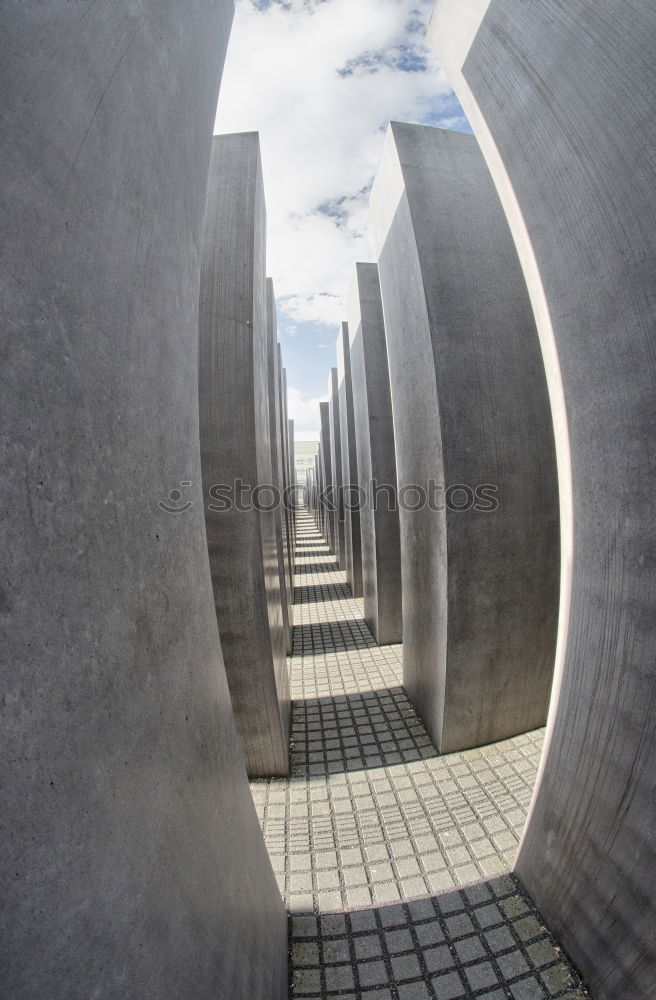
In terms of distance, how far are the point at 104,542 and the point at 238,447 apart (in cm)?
332

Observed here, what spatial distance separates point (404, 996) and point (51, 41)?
4746 mm

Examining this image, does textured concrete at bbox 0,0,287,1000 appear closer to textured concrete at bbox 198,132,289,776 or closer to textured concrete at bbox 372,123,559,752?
textured concrete at bbox 198,132,289,776

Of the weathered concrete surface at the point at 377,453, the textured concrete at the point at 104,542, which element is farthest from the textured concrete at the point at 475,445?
the textured concrete at the point at 104,542

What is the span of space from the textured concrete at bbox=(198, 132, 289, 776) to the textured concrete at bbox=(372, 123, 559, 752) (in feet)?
6.18

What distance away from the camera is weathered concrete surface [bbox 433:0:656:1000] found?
238 centimetres

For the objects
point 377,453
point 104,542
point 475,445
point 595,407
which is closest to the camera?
point 104,542

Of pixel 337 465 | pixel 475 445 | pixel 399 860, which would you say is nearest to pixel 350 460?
pixel 337 465

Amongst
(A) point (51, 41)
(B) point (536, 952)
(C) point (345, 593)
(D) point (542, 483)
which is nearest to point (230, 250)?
(A) point (51, 41)

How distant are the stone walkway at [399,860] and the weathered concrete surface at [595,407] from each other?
44 cm

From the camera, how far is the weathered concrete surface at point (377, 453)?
27.5 feet

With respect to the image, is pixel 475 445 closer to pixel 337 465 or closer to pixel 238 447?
pixel 238 447

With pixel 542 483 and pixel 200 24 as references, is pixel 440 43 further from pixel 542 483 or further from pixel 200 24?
pixel 542 483

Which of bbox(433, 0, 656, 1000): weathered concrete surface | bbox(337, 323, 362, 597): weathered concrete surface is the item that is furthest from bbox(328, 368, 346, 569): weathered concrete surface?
bbox(433, 0, 656, 1000): weathered concrete surface

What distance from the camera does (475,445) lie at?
16.3ft
